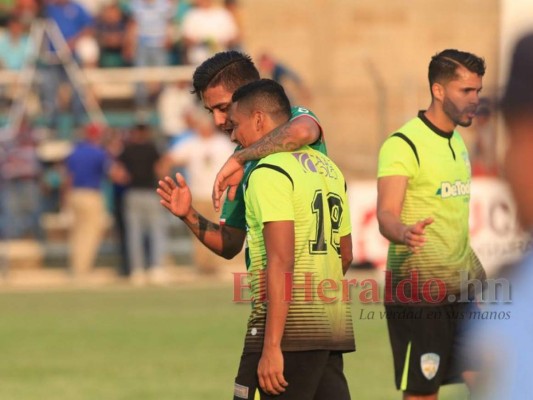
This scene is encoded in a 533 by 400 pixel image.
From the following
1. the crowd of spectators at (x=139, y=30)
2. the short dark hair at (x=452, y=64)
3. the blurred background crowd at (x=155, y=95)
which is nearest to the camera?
the short dark hair at (x=452, y=64)

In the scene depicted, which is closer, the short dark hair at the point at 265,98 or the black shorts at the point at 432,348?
the short dark hair at the point at 265,98

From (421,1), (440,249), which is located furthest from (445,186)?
(421,1)

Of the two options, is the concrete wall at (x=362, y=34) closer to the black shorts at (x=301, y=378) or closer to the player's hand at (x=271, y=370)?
the black shorts at (x=301, y=378)

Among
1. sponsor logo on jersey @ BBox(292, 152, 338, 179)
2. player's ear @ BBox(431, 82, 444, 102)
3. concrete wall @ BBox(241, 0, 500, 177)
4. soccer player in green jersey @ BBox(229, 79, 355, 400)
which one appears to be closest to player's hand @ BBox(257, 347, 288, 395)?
soccer player in green jersey @ BBox(229, 79, 355, 400)

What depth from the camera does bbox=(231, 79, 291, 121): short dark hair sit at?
18.8 ft

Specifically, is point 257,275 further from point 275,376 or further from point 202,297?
point 202,297

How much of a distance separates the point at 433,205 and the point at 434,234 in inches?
6.4

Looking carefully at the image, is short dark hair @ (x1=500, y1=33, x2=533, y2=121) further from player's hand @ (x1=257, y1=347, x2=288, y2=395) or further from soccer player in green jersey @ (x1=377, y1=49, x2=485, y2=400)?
soccer player in green jersey @ (x1=377, y1=49, x2=485, y2=400)

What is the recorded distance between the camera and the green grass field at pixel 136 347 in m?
10.6

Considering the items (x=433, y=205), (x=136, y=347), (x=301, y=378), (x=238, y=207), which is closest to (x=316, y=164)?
(x=238, y=207)

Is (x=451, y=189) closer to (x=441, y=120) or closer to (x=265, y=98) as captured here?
(x=441, y=120)

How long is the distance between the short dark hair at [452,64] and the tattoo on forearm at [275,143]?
78.1 inches

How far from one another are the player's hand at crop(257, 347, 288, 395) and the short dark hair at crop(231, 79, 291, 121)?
3.40 ft

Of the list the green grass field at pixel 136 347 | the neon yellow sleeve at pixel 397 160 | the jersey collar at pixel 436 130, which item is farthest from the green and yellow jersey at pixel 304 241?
the green grass field at pixel 136 347
